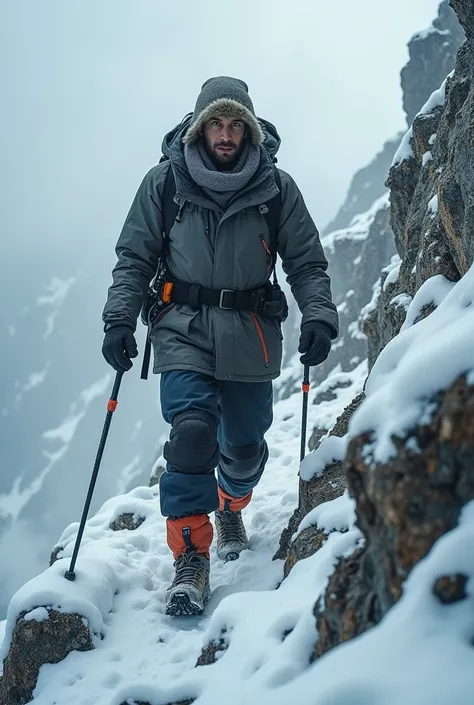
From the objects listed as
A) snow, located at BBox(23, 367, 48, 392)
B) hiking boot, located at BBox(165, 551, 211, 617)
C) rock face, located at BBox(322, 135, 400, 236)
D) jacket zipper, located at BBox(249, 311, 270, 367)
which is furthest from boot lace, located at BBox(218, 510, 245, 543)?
snow, located at BBox(23, 367, 48, 392)

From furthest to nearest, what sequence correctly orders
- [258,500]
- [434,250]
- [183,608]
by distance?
[258,500], [434,250], [183,608]

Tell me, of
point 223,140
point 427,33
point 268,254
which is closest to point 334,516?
point 268,254

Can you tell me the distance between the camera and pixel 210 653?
8.68ft

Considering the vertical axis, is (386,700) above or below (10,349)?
below

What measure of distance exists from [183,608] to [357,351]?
34.9m

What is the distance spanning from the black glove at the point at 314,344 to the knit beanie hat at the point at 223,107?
1.64 metres

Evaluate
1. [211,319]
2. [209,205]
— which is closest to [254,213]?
[209,205]

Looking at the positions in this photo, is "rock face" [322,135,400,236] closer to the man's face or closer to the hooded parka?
the man's face

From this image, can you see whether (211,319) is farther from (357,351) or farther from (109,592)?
(357,351)

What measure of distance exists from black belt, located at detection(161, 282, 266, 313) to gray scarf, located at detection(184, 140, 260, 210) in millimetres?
681

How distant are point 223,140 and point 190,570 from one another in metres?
3.34

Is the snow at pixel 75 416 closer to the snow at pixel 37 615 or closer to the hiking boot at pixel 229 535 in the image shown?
the hiking boot at pixel 229 535

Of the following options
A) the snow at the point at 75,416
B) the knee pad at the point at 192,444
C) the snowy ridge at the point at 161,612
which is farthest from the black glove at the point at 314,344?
the snow at the point at 75,416

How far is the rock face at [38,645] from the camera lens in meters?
→ 3.56
